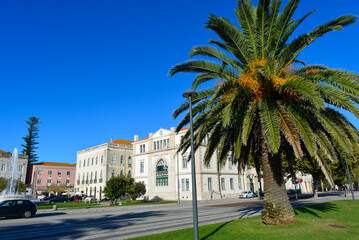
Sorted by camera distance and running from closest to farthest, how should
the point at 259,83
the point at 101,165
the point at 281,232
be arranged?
1. the point at 281,232
2. the point at 259,83
3. the point at 101,165

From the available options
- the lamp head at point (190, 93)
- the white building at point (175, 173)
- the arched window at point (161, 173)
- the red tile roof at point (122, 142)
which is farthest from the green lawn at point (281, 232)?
the red tile roof at point (122, 142)

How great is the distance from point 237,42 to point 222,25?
1062 millimetres

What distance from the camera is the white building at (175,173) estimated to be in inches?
1821

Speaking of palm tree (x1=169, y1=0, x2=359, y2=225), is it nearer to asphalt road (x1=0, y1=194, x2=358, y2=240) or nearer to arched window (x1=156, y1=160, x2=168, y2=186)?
asphalt road (x1=0, y1=194, x2=358, y2=240)

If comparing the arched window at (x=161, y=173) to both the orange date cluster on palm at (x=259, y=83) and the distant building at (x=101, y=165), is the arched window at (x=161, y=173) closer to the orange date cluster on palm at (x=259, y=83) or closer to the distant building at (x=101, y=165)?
the distant building at (x=101, y=165)

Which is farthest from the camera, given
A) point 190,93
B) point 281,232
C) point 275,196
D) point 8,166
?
point 8,166

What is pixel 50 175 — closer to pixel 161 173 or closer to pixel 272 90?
pixel 161 173

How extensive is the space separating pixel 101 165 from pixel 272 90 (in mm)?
58069

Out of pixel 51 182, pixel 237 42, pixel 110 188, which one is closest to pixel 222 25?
pixel 237 42

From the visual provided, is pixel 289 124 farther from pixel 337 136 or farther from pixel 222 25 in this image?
pixel 222 25

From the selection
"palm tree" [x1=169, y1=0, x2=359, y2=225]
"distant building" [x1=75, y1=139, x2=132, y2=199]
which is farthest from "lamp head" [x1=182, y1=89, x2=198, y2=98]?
"distant building" [x1=75, y1=139, x2=132, y2=199]

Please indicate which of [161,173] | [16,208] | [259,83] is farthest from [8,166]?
[259,83]

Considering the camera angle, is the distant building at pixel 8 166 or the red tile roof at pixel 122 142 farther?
the distant building at pixel 8 166

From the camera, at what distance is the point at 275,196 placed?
35.8 feet
